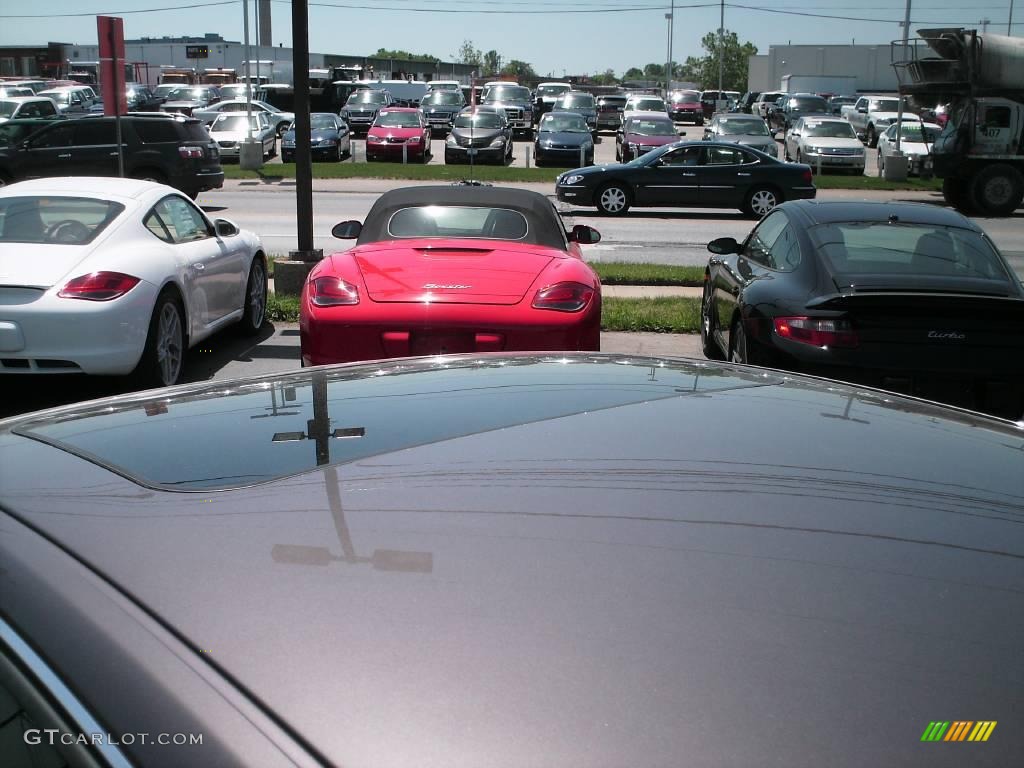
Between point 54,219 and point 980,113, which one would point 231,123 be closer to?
point 980,113

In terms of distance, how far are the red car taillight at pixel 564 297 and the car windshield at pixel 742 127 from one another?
93.3ft

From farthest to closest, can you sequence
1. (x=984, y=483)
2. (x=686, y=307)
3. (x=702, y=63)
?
1. (x=702, y=63)
2. (x=686, y=307)
3. (x=984, y=483)

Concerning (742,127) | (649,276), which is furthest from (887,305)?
(742,127)

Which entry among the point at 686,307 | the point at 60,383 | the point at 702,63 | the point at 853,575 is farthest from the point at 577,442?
the point at 702,63

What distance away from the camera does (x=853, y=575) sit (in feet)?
5.52

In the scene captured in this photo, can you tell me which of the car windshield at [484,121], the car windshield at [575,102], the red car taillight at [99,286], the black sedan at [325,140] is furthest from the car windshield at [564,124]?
the red car taillight at [99,286]

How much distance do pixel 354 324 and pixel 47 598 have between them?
496 centimetres

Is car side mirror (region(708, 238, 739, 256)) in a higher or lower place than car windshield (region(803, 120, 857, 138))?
lower

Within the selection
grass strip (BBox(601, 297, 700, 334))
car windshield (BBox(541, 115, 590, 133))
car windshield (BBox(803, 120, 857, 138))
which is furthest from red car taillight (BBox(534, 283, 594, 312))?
car windshield (BBox(803, 120, 857, 138))

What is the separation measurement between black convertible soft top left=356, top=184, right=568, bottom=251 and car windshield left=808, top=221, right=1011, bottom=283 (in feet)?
5.96

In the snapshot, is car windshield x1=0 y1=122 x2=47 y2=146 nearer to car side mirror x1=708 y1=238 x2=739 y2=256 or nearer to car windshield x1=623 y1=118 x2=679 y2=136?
→ car windshield x1=623 y1=118 x2=679 y2=136

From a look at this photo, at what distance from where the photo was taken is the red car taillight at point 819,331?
6.41m

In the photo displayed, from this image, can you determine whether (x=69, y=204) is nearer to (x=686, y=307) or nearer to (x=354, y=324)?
(x=354, y=324)

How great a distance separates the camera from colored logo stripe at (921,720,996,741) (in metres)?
1.37
